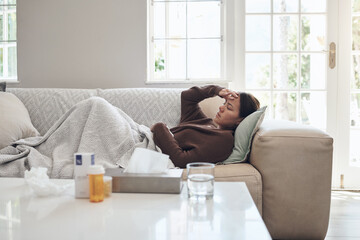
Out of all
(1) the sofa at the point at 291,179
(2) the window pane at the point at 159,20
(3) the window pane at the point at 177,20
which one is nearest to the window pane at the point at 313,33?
(3) the window pane at the point at 177,20

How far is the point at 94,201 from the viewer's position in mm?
1175

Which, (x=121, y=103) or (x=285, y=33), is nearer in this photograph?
(x=121, y=103)

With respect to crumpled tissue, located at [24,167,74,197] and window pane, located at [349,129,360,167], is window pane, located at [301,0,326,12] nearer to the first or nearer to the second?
window pane, located at [349,129,360,167]

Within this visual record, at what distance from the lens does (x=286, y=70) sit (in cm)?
333

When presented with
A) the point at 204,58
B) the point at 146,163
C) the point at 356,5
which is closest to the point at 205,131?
the point at 146,163

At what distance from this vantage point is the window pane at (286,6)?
328cm

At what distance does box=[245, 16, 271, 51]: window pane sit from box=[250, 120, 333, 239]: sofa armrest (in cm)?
162

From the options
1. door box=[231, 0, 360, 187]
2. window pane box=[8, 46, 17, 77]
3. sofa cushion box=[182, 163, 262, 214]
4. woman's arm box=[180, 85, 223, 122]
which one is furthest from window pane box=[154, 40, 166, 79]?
sofa cushion box=[182, 163, 262, 214]

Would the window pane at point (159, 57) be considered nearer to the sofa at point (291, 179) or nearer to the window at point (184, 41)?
the window at point (184, 41)

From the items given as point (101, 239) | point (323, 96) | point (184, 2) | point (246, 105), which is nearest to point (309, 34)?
point (323, 96)

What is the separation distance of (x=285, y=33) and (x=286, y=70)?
316 mm

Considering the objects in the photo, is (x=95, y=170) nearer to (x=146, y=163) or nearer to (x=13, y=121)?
(x=146, y=163)

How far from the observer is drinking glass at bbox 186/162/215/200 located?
1.22 metres

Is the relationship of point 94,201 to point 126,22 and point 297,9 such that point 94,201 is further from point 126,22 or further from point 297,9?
point 297,9
